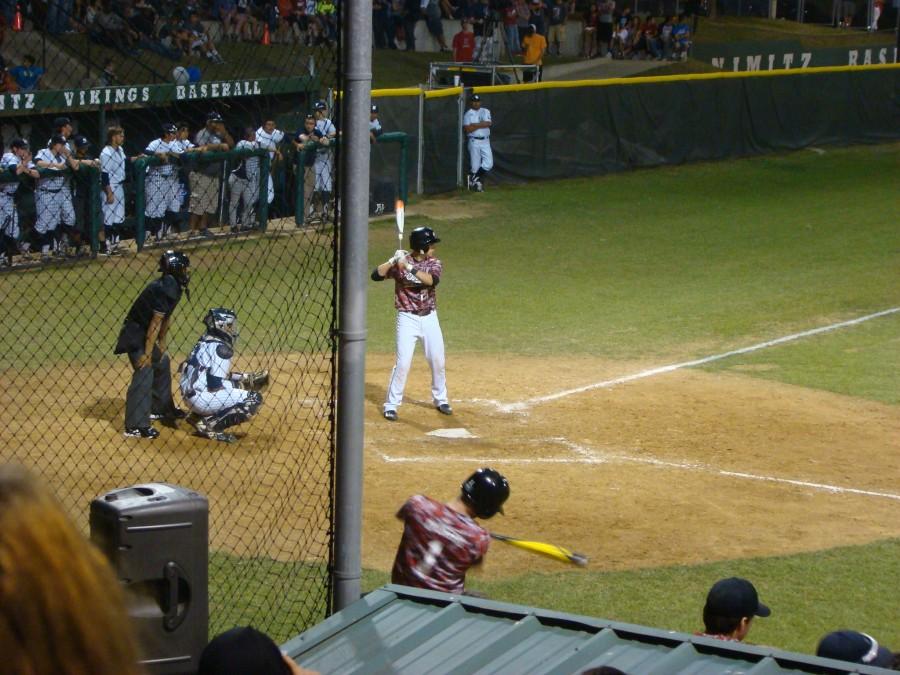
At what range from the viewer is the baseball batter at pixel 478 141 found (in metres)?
24.5

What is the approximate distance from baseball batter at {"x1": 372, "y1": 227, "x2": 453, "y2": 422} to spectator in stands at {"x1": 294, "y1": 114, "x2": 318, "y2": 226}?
2176mm

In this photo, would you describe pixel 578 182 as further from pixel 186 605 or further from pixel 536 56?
pixel 186 605

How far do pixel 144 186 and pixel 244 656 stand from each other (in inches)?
585

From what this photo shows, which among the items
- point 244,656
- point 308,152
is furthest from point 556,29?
point 244,656

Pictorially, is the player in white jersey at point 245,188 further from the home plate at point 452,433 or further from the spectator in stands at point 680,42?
the spectator in stands at point 680,42

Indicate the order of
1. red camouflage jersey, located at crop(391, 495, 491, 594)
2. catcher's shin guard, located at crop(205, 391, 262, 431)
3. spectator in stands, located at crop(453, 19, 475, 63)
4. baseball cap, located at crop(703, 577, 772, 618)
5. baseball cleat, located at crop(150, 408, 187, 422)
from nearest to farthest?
baseball cap, located at crop(703, 577, 772, 618), red camouflage jersey, located at crop(391, 495, 491, 594), catcher's shin guard, located at crop(205, 391, 262, 431), baseball cleat, located at crop(150, 408, 187, 422), spectator in stands, located at crop(453, 19, 475, 63)

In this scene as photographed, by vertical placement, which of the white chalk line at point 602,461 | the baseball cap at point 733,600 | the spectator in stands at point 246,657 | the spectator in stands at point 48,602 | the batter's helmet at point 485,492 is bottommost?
the white chalk line at point 602,461

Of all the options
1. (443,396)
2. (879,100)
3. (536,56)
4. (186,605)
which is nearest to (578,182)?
(536,56)

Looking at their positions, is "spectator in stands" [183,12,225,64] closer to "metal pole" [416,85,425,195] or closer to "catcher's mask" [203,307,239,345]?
"metal pole" [416,85,425,195]

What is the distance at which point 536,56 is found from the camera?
32.7 metres

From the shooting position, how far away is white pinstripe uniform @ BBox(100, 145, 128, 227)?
16812 mm

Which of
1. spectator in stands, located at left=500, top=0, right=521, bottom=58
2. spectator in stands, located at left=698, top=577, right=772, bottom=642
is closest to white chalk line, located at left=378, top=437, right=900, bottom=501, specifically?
spectator in stands, located at left=698, top=577, right=772, bottom=642

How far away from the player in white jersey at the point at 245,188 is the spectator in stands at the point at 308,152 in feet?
2.14

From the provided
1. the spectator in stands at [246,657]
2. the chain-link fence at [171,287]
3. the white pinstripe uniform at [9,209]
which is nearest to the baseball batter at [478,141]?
the chain-link fence at [171,287]
